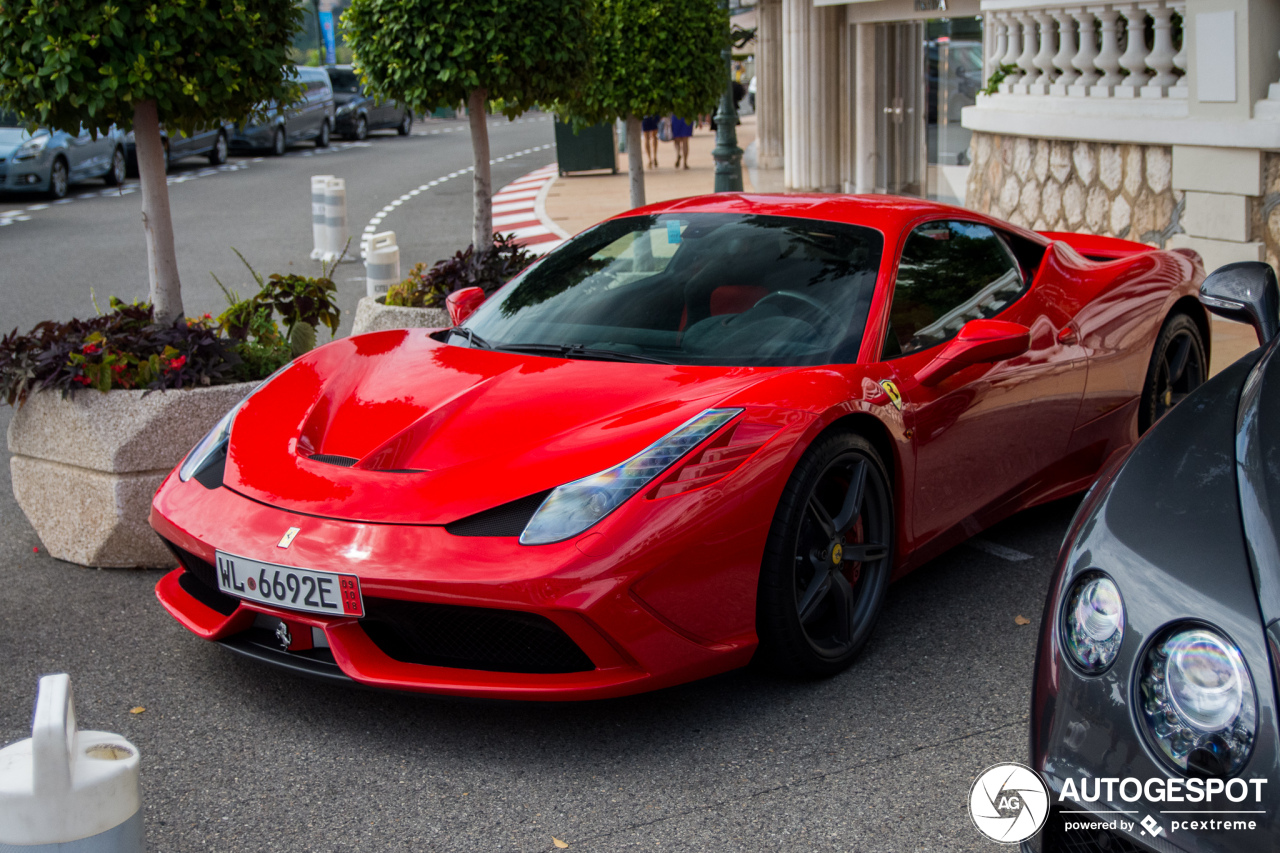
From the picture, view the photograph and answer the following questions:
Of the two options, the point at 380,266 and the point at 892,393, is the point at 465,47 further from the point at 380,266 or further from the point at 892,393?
the point at 892,393

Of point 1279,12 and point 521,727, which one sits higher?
point 1279,12

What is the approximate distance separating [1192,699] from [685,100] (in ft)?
29.7

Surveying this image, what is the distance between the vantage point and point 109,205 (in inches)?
706

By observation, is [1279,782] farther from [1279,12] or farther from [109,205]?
[109,205]

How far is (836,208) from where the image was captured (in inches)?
169

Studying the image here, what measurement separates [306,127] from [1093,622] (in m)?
28.6

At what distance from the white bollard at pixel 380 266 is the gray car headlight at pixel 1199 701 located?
272 inches

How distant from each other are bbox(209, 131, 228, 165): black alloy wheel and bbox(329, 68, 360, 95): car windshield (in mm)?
7302

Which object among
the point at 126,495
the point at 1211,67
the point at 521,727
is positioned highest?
the point at 1211,67

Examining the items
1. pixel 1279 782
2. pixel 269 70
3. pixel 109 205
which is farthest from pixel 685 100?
pixel 109 205

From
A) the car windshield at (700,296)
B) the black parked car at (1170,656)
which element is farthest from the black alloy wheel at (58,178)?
the black parked car at (1170,656)

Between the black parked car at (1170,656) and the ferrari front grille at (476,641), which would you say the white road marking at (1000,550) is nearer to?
the ferrari front grille at (476,641)

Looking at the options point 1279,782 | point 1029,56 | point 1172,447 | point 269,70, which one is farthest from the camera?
point 1029,56

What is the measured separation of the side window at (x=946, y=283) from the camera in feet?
12.9
